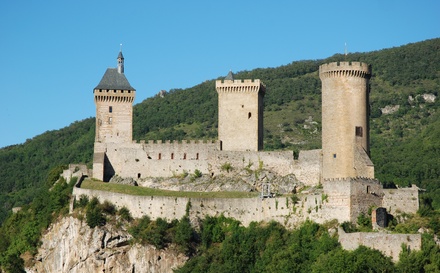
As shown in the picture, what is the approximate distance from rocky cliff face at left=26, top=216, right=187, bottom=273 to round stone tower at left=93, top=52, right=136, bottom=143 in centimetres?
731

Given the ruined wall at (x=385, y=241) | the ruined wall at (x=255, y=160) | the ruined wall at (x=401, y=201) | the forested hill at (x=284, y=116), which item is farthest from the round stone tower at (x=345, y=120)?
the forested hill at (x=284, y=116)

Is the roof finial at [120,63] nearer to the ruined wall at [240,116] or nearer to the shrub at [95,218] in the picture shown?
the ruined wall at [240,116]

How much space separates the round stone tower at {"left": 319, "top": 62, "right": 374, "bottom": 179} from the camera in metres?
66.6

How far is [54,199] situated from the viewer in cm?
7325

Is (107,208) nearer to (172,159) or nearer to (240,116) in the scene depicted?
(172,159)

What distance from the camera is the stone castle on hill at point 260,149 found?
200 feet

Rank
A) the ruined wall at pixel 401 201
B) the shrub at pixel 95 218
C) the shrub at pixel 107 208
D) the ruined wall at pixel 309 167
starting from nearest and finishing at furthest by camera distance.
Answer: the ruined wall at pixel 401 201
the shrub at pixel 95 218
the shrub at pixel 107 208
the ruined wall at pixel 309 167

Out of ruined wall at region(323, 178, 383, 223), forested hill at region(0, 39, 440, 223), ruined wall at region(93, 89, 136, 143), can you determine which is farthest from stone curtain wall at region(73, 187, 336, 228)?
forested hill at region(0, 39, 440, 223)

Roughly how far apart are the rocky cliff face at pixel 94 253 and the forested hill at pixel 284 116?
36.0m

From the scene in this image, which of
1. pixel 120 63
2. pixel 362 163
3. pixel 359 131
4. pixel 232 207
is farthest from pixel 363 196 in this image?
pixel 120 63

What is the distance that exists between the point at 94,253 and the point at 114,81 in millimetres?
14357

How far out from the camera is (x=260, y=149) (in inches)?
2881

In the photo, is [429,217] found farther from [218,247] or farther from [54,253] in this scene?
[54,253]

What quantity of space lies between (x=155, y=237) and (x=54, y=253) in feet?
27.0
